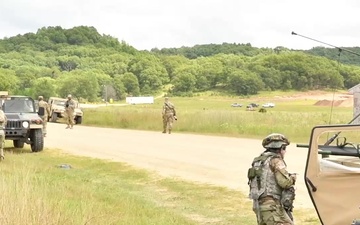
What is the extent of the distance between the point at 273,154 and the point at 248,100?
96327 mm

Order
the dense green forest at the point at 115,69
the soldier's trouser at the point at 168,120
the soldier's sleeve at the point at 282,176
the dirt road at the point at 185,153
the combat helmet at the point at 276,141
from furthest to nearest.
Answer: the dense green forest at the point at 115,69 < the soldier's trouser at the point at 168,120 < the dirt road at the point at 185,153 < the combat helmet at the point at 276,141 < the soldier's sleeve at the point at 282,176

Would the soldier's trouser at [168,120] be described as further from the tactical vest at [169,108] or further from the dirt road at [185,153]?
the dirt road at [185,153]

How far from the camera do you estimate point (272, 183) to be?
6695 millimetres

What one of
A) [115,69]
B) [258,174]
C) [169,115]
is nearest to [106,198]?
[258,174]

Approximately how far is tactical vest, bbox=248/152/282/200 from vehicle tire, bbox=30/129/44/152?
14.2m

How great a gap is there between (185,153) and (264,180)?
12.6m

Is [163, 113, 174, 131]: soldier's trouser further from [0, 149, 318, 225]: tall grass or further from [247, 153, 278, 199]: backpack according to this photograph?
[247, 153, 278, 199]: backpack

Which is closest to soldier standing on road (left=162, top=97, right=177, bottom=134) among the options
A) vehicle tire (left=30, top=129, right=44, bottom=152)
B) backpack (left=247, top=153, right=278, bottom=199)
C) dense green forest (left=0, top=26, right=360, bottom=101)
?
vehicle tire (left=30, top=129, right=44, bottom=152)

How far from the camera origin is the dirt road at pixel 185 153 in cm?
1475

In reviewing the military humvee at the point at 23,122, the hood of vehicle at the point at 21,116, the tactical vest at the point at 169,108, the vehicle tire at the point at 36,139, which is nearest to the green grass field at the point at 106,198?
the vehicle tire at the point at 36,139

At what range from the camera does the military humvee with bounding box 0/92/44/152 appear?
64.6ft

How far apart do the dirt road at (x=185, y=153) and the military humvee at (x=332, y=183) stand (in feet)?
14.6

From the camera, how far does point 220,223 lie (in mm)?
9867

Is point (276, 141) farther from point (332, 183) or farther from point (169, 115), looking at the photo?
point (169, 115)
